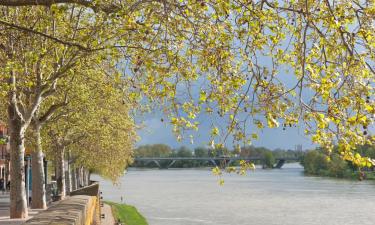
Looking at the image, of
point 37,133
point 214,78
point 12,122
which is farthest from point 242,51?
point 37,133

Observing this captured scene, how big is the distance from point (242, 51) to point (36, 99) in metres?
17.0

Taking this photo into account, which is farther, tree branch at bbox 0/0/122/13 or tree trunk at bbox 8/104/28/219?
tree trunk at bbox 8/104/28/219

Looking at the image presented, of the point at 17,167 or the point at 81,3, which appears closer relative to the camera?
the point at 81,3

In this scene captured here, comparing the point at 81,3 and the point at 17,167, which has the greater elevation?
the point at 81,3

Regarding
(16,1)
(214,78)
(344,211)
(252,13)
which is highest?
(16,1)

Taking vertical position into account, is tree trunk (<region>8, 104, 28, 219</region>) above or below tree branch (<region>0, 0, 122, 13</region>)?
below

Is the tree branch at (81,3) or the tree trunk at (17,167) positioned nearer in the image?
the tree branch at (81,3)

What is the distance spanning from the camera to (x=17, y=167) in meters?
24.9

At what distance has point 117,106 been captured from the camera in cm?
4019

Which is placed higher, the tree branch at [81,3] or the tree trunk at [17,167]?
the tree branch at [81,3]

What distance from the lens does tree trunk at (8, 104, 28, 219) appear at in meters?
24.9

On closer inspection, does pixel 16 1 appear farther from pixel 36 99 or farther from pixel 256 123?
pixel 36 99

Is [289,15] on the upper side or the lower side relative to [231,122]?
upper

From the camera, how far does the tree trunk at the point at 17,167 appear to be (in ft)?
81.8
